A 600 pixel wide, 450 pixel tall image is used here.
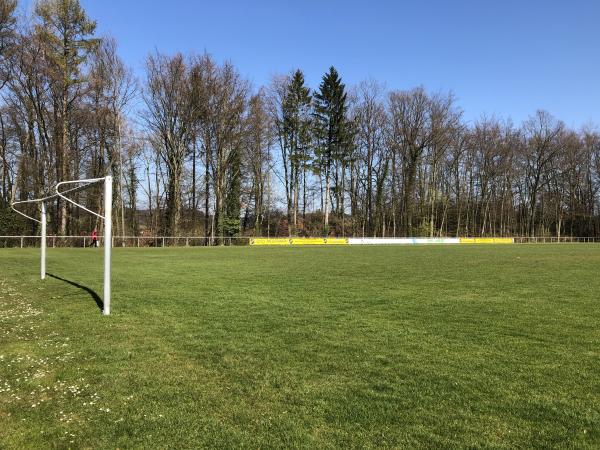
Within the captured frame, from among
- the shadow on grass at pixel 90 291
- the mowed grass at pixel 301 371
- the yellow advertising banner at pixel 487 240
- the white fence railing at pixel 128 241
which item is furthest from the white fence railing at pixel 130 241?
the yellow advertising banner at pixel 487 240

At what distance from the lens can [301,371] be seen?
5.71m

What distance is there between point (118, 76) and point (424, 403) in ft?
146

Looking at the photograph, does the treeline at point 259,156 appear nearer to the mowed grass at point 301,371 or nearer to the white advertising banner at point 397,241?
the white advertising banner at point 397,241

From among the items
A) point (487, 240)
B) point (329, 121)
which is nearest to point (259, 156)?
point (329, 121)

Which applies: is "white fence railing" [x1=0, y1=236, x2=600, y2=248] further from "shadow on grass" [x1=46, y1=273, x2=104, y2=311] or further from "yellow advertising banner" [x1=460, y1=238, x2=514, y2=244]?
"yellow advertising banner" [x1=460, y1=238, x2=514, y2=244]

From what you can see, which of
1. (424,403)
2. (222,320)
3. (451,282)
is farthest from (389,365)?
(451,282)

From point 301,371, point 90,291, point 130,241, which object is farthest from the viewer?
point 130,241

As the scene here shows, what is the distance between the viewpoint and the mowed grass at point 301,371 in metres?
4.00

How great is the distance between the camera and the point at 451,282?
48.3ft

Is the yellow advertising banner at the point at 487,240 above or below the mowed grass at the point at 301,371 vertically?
above

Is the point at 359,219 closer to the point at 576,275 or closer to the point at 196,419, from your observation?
the point at 576,275

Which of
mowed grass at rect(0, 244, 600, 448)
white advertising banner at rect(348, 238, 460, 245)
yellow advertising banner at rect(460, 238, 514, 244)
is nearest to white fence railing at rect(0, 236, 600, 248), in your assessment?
white advertising banner at rect(348, 238, 460, 245)

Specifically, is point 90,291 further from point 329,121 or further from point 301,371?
point 329,121

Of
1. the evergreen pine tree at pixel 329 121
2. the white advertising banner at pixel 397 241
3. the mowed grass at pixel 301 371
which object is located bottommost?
the mowed grass at pixel 301 371
